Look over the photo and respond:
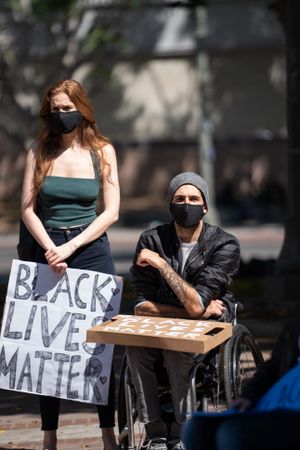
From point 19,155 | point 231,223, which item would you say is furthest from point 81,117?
point 19,155

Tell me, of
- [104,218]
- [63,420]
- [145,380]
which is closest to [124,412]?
[145,380]

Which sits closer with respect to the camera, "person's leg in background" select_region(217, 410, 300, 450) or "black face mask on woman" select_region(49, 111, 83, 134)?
"person's leg in background" select_region(217, 410, 300, 450)

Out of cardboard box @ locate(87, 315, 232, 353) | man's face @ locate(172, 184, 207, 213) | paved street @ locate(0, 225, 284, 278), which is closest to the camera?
cardboard box @ locate(87, 315, 232, 353)

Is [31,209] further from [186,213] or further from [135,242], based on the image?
[135,242]

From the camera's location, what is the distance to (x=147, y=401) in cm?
577

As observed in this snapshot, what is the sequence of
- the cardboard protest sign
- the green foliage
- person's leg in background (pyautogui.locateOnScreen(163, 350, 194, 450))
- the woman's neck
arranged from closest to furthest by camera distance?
person's leg in background (pyautogui.locateOnScreen(163, 350, 194, 450)) < the cardboard protest sign < the woman's neck < the green foliage

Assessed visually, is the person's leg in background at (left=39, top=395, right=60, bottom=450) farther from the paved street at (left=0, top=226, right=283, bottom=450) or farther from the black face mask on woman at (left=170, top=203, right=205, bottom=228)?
the black face mask on woman at (left=170, top=203, right=205, bottom=228)

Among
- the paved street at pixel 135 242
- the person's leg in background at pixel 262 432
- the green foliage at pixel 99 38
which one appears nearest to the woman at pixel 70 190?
the person's leg in background at pixel 262 432

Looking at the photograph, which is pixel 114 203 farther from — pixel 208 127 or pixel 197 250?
pixel 208 127

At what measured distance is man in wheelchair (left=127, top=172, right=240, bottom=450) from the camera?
5.73 metres

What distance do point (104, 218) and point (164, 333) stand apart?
936 mm

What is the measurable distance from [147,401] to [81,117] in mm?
1587

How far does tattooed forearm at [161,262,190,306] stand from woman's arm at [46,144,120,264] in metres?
0.56

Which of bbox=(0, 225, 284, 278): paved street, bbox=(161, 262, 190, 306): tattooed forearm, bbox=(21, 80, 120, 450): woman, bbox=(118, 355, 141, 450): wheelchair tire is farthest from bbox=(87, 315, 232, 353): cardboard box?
bbox=(0, 225, 284, 278): paved street
